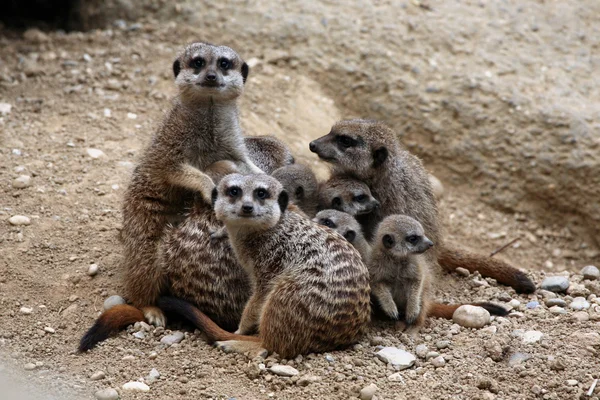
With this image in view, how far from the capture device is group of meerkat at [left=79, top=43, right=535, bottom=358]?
10.2ft

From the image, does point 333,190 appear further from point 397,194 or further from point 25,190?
point 25,190

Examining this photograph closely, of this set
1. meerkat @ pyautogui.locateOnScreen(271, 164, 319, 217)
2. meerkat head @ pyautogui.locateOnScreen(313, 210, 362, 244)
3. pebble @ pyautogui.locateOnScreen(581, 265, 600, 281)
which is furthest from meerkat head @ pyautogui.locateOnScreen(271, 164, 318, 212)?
pebble @ pyautogui.locateOnScreen(581, 265, 600, 281)

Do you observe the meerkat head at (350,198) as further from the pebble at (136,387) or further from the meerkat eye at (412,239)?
the pebble at (136,387)

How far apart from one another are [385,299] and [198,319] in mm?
818

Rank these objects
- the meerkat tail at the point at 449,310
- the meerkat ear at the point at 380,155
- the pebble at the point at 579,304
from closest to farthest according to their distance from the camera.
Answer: the meerkat tail at the point at 449,310 < the pebble at the point at 579,304 < the meerkat ear at the point at 380,155

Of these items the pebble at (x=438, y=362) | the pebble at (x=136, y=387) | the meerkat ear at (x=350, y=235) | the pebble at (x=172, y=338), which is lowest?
the pebble at (x=172, y=338)

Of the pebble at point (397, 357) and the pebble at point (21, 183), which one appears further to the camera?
the pebble at point (21, 183)

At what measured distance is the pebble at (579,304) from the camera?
144 inches

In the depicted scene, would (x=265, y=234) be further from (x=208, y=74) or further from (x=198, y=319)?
(x=208, y=74)

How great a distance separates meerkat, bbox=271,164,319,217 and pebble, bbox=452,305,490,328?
0.84m

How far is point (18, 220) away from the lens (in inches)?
153

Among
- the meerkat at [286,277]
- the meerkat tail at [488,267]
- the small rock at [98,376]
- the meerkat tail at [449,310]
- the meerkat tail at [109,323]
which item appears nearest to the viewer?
the small rock at [98,376]

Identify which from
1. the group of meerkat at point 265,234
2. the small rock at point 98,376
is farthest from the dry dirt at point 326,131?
the group of meerkat at point 265,234

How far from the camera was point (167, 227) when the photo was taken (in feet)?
11.6
